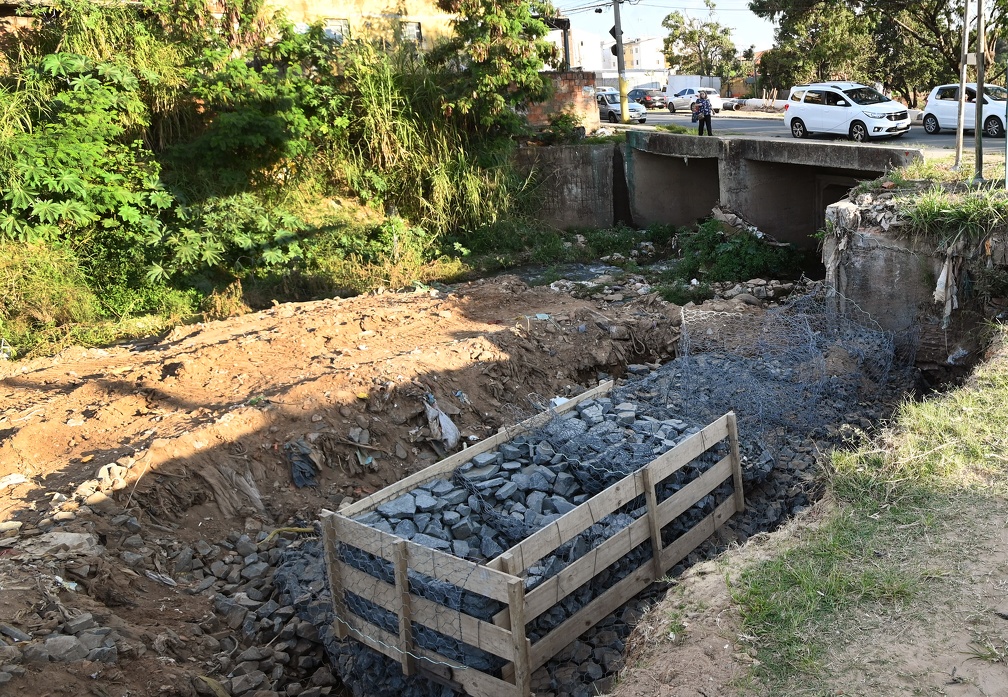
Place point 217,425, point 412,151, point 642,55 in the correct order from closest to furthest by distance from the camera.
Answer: point 217,425 < point 412,151 < point 642,55

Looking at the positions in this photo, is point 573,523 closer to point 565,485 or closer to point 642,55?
point 565,485

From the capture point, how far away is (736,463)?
22.5 ft

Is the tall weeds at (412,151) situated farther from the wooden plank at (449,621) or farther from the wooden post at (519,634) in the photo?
the wooden post at (519,634)

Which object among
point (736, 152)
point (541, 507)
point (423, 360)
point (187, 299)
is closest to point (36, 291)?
point (187, 299)

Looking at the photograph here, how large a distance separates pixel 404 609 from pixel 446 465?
4.92 feet

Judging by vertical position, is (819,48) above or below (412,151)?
above

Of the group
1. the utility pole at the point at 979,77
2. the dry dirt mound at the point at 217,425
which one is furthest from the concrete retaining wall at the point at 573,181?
the utility pole at the point at 979,77

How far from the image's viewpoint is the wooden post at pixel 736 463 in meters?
6.81

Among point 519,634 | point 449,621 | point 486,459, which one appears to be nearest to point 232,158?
point 486,459

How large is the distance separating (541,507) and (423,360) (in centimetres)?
363

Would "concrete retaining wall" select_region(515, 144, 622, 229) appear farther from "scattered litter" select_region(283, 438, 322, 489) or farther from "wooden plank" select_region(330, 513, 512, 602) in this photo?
"wooden plank" select_region(330, 513, 512, 602)

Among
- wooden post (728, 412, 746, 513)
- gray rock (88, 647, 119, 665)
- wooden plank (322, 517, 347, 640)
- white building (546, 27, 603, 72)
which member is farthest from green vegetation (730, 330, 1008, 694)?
white building (546, 27, 603, 72)

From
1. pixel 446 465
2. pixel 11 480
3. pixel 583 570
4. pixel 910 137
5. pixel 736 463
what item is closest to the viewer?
pixel 583 570

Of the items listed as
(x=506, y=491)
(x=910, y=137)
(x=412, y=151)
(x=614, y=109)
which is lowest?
(x=506, y=491)
